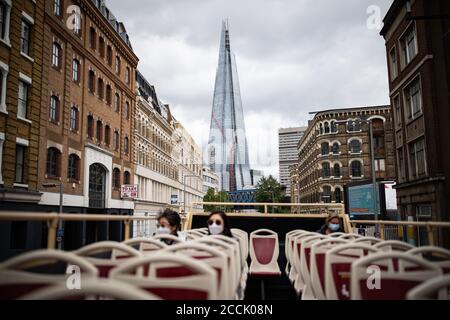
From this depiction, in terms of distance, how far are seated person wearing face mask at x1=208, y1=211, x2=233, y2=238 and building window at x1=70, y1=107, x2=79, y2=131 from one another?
18577 millimetres

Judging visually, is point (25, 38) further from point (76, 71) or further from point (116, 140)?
point (116, 140)

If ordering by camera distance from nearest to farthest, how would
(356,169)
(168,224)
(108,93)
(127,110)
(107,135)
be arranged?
(168,224) → (108,93) → (107,135) → (127,110) → (356,169)

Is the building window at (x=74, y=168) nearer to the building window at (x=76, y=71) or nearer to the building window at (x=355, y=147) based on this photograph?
the building window at (x=76, y=71)

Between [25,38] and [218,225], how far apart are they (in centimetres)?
1360

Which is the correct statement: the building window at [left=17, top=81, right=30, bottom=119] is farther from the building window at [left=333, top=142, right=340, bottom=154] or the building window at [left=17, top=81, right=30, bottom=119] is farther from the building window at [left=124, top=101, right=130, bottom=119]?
the building window at [left=333, top=142, right=340, bottom=154]

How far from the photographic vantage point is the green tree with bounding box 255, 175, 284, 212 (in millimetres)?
63906

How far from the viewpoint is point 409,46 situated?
22562 millimetres

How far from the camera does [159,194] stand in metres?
44.9

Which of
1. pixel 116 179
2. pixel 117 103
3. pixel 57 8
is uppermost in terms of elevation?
pixel 57 8

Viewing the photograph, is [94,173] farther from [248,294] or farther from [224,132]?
[224,132]

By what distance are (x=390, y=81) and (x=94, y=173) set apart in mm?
21286

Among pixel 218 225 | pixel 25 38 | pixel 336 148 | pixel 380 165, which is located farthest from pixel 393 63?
pixel 336 148

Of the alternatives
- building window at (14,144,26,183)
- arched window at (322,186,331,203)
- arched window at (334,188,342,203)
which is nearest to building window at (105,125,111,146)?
building window at (14,144,26,183)

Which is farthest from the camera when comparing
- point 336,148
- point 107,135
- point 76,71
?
point 336,148
